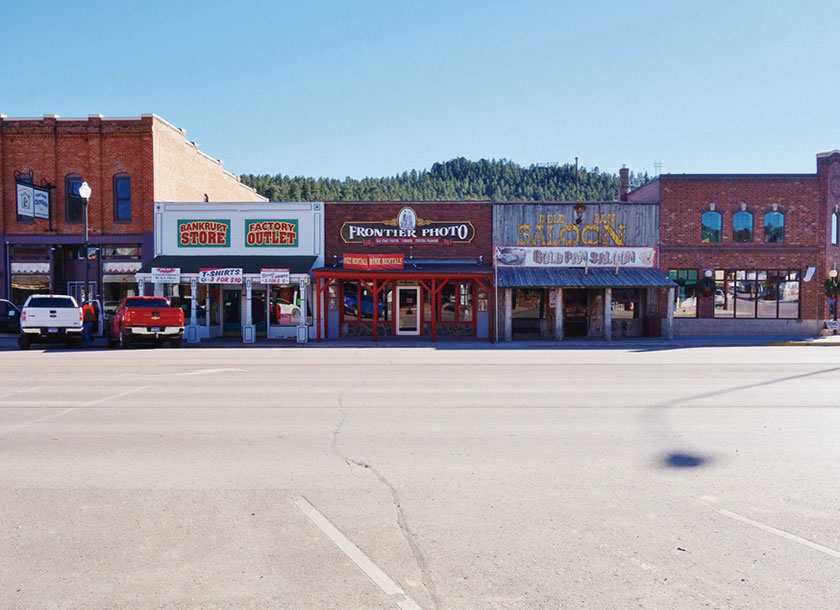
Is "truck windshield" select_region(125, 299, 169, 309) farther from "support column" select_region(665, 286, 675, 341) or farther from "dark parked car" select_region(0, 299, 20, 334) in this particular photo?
"support column" select_region(665, 286, 675, 341)

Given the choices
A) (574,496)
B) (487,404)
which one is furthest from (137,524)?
(487,404)

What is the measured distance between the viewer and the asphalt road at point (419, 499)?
12.4ft

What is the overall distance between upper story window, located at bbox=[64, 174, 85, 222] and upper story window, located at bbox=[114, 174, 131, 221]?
156cm

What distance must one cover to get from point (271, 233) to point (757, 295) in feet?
68.7

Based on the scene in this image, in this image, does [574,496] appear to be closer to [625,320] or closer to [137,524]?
[137,524]

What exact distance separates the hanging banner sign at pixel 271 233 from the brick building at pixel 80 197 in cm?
432

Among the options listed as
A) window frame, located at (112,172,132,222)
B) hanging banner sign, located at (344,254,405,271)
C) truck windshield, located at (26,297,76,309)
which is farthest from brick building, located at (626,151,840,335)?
truck windshield, located at (26,297,76,309)

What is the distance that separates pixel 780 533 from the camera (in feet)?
14.9

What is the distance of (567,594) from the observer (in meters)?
3.67

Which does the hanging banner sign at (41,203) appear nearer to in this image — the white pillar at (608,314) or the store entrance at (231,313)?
the store entrance at (231,313)

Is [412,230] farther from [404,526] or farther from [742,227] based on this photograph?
[404,526]

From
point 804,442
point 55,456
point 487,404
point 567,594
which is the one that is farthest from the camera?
point 487,404

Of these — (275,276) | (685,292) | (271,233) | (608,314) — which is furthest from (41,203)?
(685,292)

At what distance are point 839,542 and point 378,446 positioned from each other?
14.6ft
